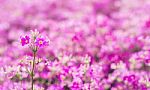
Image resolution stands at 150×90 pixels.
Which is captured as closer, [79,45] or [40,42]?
[40,42]

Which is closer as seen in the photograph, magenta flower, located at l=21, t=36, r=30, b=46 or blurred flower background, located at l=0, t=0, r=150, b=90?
magenta flower, located at l=21, t=36, r=30, b=46

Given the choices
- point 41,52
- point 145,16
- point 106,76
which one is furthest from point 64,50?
point 145,16

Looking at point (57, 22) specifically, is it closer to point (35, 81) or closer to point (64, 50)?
point (64, 50)

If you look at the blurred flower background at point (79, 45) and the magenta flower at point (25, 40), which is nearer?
the magenta flower at point (25, 40)

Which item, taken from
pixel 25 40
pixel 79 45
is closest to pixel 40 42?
pixel 25 40

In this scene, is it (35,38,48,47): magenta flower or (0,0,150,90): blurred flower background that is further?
(0,0,150,90): blurred flower background

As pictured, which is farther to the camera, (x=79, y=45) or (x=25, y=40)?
(x=79, y=45)

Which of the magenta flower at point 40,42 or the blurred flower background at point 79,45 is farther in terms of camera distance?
the blurred flower background at point 79,45

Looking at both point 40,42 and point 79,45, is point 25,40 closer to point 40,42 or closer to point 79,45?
point 40,42
